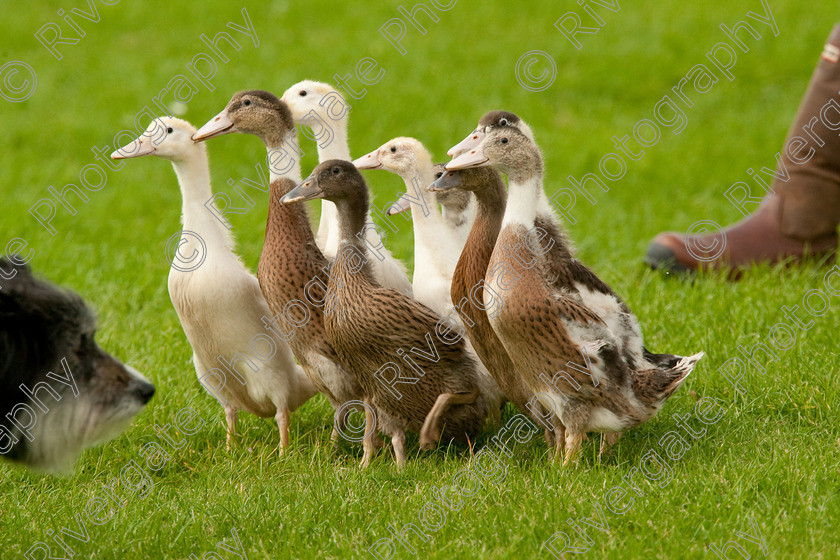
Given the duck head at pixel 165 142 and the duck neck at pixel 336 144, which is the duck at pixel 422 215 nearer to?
the duck neck at pixel 336 144

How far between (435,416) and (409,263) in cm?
255

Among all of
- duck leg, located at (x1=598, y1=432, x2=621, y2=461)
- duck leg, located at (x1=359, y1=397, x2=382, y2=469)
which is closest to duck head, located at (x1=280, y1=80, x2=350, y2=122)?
duck leg, located at (x1=359, y1=397, x2=382, y2=469)

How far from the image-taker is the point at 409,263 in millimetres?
5949

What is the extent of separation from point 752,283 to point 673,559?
2786mm

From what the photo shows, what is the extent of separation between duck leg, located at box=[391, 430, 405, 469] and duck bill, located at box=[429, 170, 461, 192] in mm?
960

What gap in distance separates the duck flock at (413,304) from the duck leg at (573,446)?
0.4 inches

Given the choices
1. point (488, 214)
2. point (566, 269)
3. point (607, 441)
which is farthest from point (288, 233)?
point (607, 441)

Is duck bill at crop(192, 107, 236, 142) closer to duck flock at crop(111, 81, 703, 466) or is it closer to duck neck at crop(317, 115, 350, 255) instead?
duck flock at crop(111, 81, 703, 466)

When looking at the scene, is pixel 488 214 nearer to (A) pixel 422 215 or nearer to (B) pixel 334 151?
(A) pixel 422 215

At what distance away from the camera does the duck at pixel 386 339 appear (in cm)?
337

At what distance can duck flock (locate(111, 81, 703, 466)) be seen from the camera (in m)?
3.17

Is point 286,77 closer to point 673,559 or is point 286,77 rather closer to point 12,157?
point 12,157

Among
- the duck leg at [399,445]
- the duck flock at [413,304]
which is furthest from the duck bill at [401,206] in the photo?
the duck leg at [399,445]

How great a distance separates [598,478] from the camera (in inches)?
126
